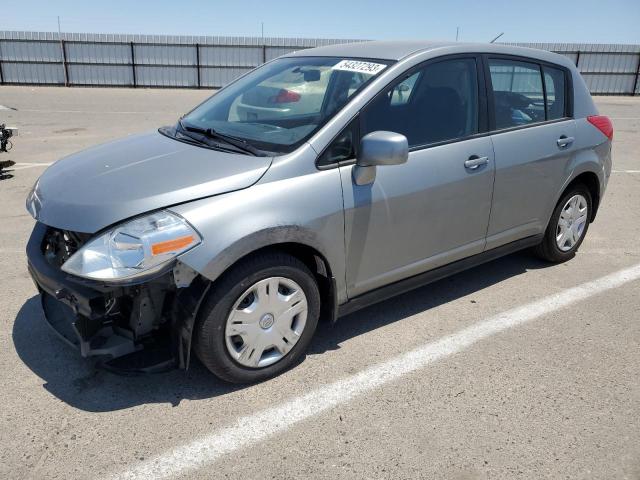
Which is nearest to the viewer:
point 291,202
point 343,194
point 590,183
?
point 291,202

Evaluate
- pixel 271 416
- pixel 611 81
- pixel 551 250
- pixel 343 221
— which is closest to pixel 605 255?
pixel 551 250

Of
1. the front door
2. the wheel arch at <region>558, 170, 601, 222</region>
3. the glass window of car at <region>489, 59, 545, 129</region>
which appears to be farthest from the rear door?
the wheel arch at <region>558, 170, 601, 222</region>

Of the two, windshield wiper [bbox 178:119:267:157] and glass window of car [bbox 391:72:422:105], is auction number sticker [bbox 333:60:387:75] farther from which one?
windshield wiper [bbox 178:119:267:157]

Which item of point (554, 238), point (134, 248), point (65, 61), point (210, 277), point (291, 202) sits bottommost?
point (65, 61)

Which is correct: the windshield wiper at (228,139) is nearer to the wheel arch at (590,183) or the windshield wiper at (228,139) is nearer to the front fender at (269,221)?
the front fender at (269,221)

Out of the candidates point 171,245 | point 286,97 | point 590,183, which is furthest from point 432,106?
point 590,183

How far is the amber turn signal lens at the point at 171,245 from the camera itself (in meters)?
2.55

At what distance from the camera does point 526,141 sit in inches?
159

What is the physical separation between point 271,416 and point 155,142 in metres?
1.83

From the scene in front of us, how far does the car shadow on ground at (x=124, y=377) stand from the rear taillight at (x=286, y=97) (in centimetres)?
148

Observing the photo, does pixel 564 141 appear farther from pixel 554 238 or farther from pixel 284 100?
pixel 284 100

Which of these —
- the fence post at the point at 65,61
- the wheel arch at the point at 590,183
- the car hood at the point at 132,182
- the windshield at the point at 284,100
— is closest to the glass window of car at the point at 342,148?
the windshield at the point at 284,100

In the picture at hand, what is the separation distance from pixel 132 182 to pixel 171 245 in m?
0.50

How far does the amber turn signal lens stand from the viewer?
255cm
